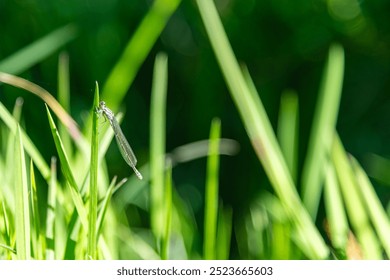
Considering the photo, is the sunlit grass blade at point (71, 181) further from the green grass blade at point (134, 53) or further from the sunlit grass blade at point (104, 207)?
the green grass blade at point (134, 53)

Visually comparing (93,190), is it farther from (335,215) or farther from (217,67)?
(217,67)

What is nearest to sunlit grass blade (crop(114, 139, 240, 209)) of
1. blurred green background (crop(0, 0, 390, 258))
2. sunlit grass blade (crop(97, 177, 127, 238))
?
blurred green background (crop(0, 0, 390, 258))

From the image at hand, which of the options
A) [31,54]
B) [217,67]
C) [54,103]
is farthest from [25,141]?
[217,67]

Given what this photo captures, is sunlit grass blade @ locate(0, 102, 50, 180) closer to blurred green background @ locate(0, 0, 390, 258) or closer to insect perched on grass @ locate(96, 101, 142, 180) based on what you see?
insect perched on grass @ locate(96, 101, 142, 180)

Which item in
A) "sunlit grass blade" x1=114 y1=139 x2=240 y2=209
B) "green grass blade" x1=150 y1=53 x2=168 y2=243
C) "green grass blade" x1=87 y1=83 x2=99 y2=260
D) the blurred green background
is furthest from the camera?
the blurred green background

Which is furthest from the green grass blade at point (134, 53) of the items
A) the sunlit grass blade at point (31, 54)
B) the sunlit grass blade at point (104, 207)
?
the sunlit grass blade at point (104, 207)
